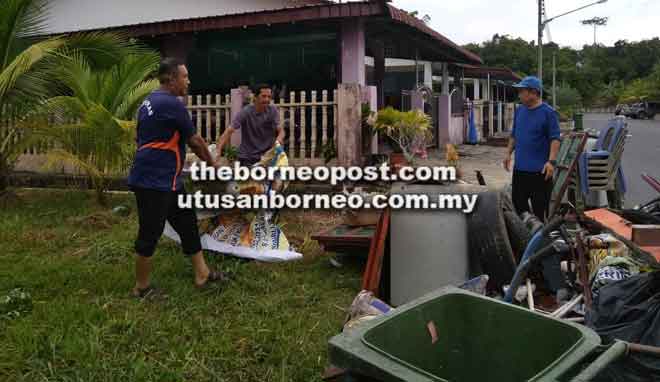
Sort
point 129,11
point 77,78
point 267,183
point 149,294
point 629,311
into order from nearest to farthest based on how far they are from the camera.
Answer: point 629,311 → point 149,294 → point 267,183 → point 77,78 → point 129,11

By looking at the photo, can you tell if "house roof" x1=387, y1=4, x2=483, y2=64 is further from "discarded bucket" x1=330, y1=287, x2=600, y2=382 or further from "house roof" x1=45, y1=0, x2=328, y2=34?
"discarded bucket" x1=330, y1=287, x2=600, y2=382

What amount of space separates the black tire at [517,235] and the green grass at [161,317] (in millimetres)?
1275

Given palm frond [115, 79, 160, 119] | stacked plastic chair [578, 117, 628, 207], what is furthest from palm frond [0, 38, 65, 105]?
stacked plastic chair [578, 117, 628, 207]

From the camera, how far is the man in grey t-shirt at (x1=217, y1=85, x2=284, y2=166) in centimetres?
581

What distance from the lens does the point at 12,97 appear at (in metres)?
7.52

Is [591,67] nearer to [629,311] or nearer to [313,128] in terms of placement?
[313,128]

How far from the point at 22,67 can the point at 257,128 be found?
11.2 ft

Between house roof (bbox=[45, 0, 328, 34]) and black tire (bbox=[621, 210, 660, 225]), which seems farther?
house roof (bbox=[45, 0, 328, 34])

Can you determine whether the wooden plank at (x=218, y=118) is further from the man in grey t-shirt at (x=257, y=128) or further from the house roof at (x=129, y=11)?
the house roof at (x=129, y=11)

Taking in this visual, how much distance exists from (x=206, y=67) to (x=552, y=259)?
11.3 metres

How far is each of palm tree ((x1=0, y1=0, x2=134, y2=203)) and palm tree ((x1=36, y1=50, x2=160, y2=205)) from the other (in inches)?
7.7

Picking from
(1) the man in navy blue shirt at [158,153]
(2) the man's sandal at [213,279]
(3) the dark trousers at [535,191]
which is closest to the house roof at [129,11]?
(3) the dark trousers at [535,191]

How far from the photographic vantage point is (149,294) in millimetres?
4164

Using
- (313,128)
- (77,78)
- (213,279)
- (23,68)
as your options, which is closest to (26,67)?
(23,68)
